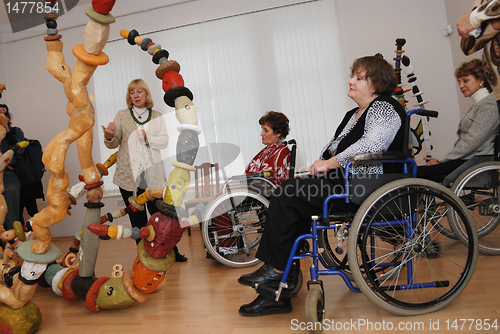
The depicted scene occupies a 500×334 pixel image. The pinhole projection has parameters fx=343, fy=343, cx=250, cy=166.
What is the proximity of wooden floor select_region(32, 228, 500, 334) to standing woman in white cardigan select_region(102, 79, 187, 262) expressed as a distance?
0.64 m

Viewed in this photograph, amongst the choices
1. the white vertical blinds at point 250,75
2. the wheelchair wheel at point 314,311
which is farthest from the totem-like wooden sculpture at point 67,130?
the white vertical blinds at point 250,75

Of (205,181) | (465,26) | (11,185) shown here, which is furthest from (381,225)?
(11,185)

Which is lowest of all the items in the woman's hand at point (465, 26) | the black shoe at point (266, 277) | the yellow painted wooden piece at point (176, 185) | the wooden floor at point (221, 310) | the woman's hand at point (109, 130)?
the wooden floor at point (221, 310)

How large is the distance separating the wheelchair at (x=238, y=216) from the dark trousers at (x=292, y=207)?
0.88 metres

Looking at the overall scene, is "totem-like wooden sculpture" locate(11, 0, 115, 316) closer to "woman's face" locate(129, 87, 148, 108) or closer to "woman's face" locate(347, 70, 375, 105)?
"woman's face" locate(129, 87, 148, 108)

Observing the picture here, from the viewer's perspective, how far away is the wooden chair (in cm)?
357

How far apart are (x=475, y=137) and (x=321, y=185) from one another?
4.07ft

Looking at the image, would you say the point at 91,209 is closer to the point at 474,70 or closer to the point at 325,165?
the point at 325,165

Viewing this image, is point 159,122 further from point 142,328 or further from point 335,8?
point 335,8

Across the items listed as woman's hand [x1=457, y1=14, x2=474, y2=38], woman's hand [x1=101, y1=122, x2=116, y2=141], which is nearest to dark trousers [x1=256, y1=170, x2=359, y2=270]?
woman's hand [x1=457, y1=14, x2=474, y2=38]

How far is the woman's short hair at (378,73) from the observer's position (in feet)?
4.74

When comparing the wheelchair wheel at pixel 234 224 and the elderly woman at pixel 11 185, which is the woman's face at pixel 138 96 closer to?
the wheelchair wheel at pixel 234 224

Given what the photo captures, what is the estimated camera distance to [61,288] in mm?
1886

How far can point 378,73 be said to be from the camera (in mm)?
1445
